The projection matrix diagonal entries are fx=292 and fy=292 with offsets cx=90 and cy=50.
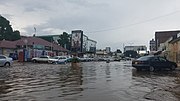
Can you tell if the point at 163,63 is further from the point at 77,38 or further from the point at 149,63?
the point at 77,38

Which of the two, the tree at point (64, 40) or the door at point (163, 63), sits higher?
the tree at point (64, 40)

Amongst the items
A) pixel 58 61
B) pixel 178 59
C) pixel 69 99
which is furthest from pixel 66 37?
pixel 69 99

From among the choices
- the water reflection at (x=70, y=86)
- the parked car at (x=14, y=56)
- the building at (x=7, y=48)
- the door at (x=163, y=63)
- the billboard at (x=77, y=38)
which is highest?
the billboard at (x=77, y=38)

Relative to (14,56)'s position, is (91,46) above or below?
above

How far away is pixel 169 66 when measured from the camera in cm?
3041

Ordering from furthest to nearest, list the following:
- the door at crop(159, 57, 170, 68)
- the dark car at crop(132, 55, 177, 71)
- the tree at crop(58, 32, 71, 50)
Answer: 1. the tree at crop(58, 32, 71, 50)
2. the door at crop(159, 57, 170, 68)
3. the dark car at crop(132, 55, 177, 71)

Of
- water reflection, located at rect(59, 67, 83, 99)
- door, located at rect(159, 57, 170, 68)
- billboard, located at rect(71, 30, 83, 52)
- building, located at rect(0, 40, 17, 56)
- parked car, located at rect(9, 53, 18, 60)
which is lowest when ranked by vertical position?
water reflection, located at rect(59, 67, 83, 99)

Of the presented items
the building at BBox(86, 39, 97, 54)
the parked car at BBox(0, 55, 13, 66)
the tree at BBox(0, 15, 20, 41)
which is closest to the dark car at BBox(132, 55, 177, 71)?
the parked car at BBox(0, 55, 13, 66)

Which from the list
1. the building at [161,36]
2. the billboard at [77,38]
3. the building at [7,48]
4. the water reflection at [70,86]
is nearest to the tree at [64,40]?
the billboard at [77,38]

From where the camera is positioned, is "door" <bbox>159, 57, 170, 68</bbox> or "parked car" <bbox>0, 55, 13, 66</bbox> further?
"parked car" <bbox>0, 55, 13, 66</bbox>

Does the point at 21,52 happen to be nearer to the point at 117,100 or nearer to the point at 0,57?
the point at 0,57

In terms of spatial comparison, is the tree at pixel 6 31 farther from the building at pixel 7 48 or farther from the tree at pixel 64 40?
the tree at pixel 64 40

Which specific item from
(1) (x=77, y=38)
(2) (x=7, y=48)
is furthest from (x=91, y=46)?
(2) (x=7, y=48)

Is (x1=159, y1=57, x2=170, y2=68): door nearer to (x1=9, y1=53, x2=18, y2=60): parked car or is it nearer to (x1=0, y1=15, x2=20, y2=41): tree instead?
(x1=9, y1=53, x2=18, y2=60): parked car
